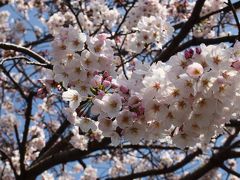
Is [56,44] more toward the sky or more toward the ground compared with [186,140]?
more toward the sky

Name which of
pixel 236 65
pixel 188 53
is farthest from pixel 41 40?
pixel 236 65

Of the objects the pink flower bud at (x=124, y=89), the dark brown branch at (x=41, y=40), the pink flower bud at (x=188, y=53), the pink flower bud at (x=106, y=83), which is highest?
the dark brown branch at (x=41, y=40)

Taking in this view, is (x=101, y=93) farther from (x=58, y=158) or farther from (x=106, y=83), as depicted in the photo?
(x=58, y=158)

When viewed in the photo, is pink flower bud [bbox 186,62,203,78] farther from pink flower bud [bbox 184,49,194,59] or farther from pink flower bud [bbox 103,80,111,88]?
pink flower bud [bbox 103,80,111,88]

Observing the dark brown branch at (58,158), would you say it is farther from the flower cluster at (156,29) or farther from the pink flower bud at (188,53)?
the pink flower bud at (188,53)

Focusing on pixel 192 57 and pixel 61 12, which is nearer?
pixel 192 57

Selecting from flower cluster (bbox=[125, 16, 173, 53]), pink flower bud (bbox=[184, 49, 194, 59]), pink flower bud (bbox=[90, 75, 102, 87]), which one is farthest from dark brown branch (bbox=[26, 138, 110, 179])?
pink flower bud (bbox=[184, 49, 194, 59])

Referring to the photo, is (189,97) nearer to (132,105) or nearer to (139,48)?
(132,105)

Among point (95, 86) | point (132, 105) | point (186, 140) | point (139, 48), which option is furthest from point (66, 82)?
point (139, 48)

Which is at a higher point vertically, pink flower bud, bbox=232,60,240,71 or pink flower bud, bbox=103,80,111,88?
pink flower bud, bbox=103,80,111,88

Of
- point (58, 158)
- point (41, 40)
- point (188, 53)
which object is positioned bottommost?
point (188, 53)

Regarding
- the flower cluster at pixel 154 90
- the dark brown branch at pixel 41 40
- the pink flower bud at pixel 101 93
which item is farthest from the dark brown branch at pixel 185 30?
the dark brown branch at pixel 41 40

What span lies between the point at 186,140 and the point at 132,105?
35 cm

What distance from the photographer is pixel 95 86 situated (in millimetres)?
2021
